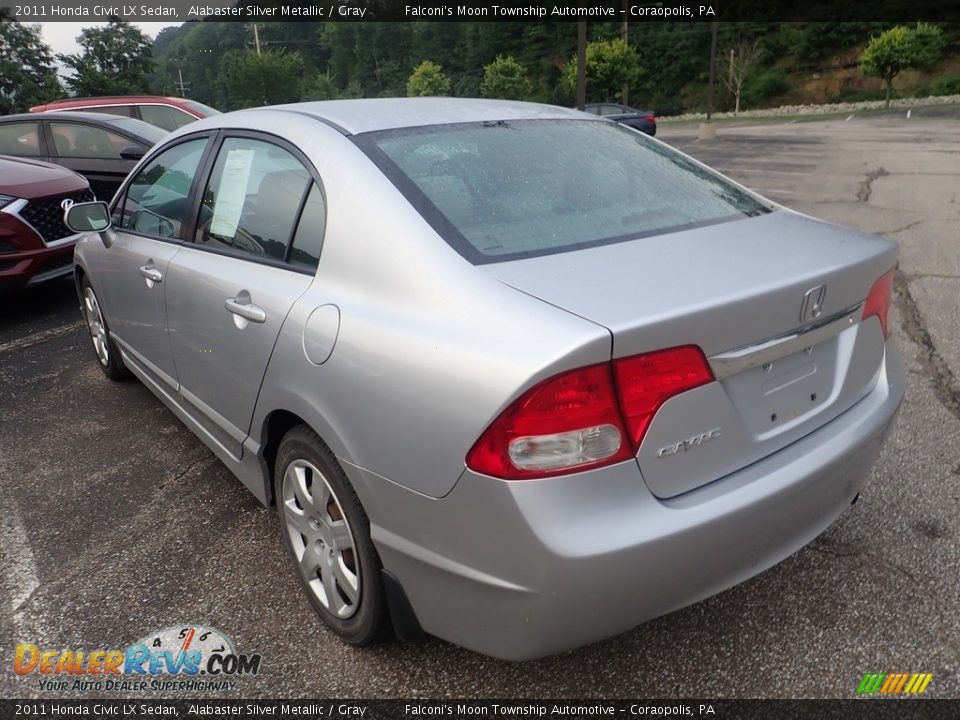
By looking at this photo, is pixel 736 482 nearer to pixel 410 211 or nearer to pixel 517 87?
pixel 410 211

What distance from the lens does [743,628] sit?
7.16 feet

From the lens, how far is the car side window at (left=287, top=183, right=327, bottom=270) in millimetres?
2164

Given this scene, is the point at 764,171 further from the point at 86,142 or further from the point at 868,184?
the point at 86,142

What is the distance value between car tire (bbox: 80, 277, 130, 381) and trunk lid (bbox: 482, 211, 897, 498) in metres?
3.20

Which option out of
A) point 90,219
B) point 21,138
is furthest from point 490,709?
point 21,138

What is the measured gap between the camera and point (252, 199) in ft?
8.43

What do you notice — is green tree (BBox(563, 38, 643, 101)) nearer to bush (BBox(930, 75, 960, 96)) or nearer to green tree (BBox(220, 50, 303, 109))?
bush (BBox(930, 75, 960, 96))

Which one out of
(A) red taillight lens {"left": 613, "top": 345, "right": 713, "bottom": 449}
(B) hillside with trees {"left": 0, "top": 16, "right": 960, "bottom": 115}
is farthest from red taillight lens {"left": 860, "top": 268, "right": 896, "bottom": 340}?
(B) hillside with trees {"left": 0, "top": 16, "right": 960, "bottom": 115}

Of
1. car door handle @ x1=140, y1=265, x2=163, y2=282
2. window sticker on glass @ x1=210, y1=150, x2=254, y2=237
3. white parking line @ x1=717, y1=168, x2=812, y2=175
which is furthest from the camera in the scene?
white parking line @ x1=717, y1=168, x2=812, y2=175

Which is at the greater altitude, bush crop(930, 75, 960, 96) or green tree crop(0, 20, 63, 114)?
green tree crop(0, 20, 63, 114)

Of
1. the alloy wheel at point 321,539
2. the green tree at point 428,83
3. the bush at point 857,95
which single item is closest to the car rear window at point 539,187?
the alloy wheel at point 321,539

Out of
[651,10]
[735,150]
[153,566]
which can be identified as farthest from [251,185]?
[651,10]

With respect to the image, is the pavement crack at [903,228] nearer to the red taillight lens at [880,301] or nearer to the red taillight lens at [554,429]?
the red taillight lens at [880,301]

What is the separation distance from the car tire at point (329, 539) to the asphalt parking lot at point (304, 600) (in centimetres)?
13
